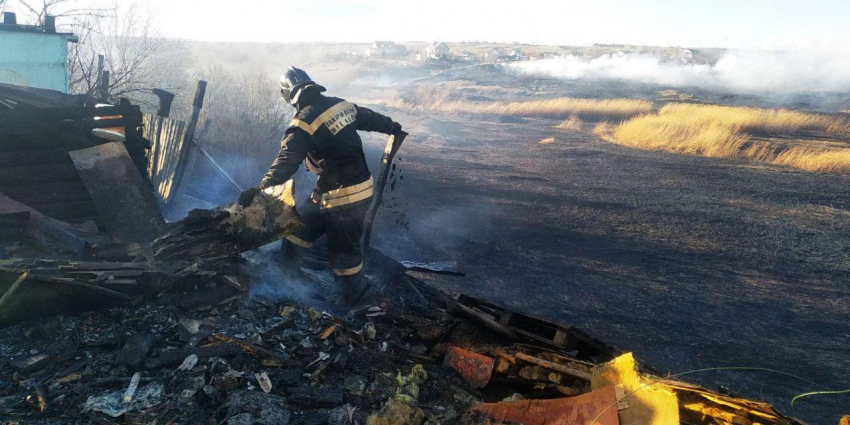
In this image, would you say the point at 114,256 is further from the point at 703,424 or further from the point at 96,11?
the point at 96,11

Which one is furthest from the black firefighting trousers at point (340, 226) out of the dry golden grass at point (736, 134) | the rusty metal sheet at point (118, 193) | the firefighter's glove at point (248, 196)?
the dry golden grass at point (736, 134)

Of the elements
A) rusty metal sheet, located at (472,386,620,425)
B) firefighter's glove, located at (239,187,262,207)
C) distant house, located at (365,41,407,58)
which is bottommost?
rusty metal sheet, located at (472,386,620,425)

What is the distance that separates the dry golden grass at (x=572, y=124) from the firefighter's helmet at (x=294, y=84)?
627 inches

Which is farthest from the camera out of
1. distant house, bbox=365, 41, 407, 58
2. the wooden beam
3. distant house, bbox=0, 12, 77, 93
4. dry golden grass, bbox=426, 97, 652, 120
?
distant house, bbox=365, 41, 407, 58

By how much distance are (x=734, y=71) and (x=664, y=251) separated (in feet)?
112

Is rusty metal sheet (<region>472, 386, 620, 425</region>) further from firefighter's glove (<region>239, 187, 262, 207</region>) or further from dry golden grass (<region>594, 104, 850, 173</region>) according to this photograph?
dry golden grass (<region>594, 104, 850, 173</region>)

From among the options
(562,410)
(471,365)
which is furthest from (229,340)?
(562,410)

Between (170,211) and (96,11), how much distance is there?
8.81 m

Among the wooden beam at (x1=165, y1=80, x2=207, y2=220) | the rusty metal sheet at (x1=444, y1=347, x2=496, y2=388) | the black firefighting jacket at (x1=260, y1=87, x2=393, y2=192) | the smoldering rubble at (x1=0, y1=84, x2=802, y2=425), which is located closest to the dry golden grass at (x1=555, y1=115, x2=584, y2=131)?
the wooden beam at (x1=165, y1=80, x2=207, y2=220)

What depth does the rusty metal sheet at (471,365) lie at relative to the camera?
11.0 ft

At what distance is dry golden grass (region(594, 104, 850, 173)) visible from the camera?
13.4 meters

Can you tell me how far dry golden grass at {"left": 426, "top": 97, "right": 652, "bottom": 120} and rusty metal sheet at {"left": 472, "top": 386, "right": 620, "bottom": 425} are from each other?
19786mm

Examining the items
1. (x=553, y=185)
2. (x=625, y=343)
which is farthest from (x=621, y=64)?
(x=625, y=343)

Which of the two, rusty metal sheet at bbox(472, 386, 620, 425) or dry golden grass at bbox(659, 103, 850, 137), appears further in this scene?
dry golden grass at bbox(659, 103, 850, 137)
